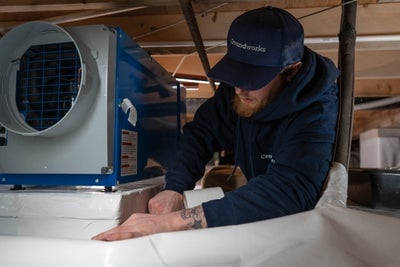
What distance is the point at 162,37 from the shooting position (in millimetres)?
1739

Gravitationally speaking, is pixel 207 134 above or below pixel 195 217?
above

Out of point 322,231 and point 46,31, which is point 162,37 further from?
point 322,231

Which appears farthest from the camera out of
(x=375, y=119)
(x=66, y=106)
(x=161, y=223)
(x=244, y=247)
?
(x=375, y=119)

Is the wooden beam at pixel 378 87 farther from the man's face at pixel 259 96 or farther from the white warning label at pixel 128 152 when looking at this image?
the white warning label at pixel 128 152

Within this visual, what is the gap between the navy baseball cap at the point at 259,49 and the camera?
0.83 metres

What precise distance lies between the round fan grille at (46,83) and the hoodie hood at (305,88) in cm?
48

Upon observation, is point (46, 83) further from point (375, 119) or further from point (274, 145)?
point (375, 119)

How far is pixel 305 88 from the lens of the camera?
2.83 feet

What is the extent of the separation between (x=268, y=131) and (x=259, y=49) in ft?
0.76

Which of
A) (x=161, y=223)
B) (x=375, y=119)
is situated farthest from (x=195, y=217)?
(x=375, y=119)

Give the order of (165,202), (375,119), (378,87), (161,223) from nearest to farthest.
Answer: (161,223)
(165,202)
(378,87)
(375,119)

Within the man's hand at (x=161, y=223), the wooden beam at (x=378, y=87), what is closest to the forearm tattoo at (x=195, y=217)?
the man's hand at (x=161, y=223)

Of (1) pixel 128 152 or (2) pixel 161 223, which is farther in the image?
(1) pixel 128 152

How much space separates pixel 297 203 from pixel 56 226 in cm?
51
